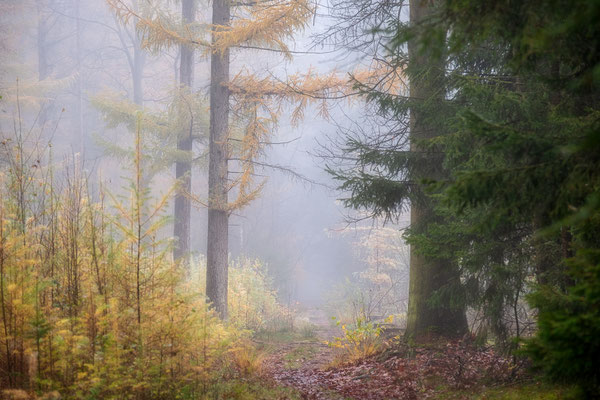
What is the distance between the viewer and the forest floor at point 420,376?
4.18 metres

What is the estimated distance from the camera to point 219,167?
967 centimetres

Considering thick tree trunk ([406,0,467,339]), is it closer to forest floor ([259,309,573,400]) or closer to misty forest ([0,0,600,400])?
misty forest ([0,0,600,400])

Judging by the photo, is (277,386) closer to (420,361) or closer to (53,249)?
(420,361)

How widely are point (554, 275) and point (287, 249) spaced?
99.1 feet

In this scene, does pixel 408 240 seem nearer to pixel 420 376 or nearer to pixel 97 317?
pixel 420 376

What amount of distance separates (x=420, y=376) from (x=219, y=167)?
20.8 feet

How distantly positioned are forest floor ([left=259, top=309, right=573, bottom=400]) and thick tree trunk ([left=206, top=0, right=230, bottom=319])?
102 inches

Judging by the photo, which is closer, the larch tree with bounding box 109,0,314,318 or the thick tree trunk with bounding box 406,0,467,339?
the thick tree trunk with bounding box 406,0,467,339

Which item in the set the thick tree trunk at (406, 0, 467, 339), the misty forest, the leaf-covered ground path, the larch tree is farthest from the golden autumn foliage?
the larch tree

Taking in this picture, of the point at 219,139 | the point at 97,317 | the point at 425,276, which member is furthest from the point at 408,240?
the point at 219,139

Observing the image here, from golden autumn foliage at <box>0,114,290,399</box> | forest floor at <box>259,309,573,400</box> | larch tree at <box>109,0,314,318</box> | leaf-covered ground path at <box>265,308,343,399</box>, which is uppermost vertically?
larch tree at <box>109,0,314,318</box>

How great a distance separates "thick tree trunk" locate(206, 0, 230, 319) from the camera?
962cm

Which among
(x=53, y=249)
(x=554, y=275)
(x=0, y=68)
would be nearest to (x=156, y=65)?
(x=0, y=68)

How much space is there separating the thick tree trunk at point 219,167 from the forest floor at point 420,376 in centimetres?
258
